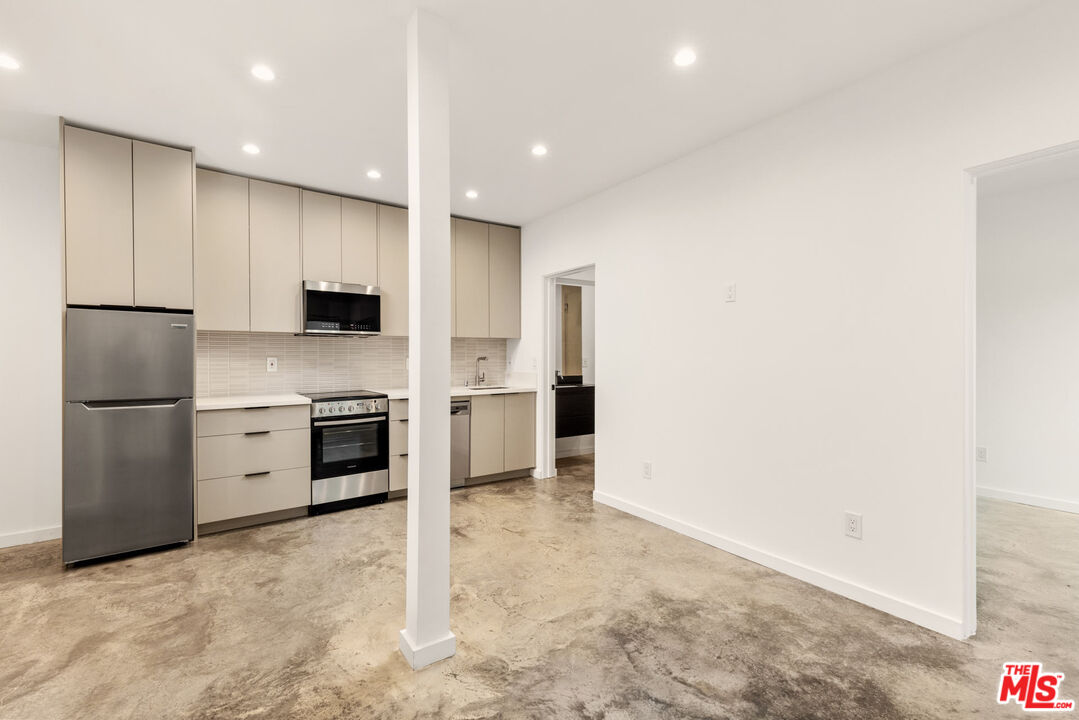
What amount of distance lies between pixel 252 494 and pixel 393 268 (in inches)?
84.5

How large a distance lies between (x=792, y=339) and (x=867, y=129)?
1.09 m

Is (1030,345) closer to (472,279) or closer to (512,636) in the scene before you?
(512,636)

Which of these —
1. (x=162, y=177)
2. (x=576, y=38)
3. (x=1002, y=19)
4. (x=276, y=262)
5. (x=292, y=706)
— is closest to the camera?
(x=292, y=706)

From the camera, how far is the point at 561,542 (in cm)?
329

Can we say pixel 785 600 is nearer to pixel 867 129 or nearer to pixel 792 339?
pixel 792 339

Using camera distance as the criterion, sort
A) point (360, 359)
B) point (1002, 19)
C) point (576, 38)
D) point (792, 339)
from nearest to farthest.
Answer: point (1002, 19) → point (576, 38) → point (792, 339) → point (360, 359)

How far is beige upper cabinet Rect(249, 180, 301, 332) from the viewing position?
12.7ft

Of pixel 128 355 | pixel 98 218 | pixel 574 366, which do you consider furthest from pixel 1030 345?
pixel 98 218

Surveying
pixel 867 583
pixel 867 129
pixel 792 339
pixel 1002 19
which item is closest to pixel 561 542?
pixel 867 583

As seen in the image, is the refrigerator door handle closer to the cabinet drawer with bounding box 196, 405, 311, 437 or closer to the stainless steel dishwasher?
the cabinet drawer with bounding box 196, 405, 311, 437

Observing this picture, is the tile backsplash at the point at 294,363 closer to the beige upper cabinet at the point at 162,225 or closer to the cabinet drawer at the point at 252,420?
the cabinet drawer at the point at 252,420

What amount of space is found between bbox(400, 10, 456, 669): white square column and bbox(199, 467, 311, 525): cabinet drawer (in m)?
2.10

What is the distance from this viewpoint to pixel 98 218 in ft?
9.82

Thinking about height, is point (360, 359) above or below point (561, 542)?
above
